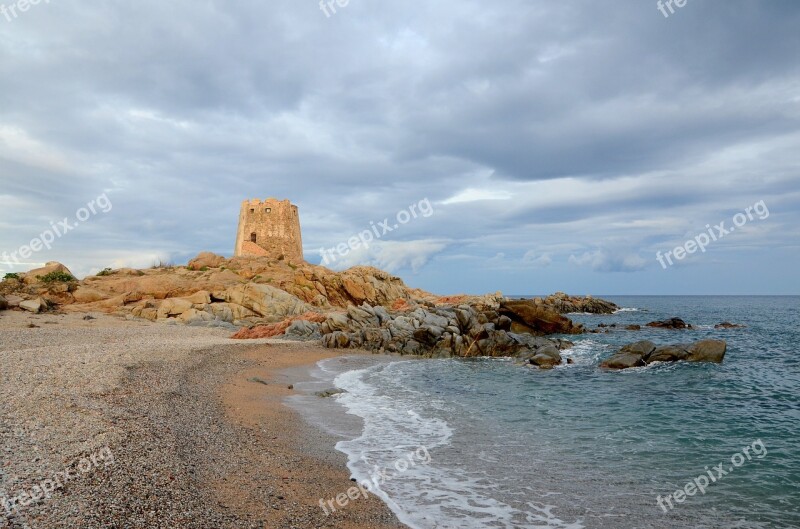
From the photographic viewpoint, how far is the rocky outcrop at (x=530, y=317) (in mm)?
34938

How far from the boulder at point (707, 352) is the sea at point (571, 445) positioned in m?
2.69

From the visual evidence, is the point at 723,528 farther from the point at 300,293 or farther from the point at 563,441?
the point at 300,293

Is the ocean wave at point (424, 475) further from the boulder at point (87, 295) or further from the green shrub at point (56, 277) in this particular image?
the green shrub at point (56, 277)

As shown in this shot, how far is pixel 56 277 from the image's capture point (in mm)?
37906

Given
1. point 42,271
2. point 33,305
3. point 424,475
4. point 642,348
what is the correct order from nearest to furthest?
point 424,475 < point 642,348 < point 33,305 < point 42,271

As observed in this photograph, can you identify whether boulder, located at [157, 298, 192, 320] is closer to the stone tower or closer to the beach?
the beach

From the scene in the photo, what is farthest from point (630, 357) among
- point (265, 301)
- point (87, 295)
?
point (87, 295)

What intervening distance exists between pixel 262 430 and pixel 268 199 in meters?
54.4

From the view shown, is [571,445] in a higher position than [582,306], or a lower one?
lower

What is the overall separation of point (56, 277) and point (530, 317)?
37.2m
